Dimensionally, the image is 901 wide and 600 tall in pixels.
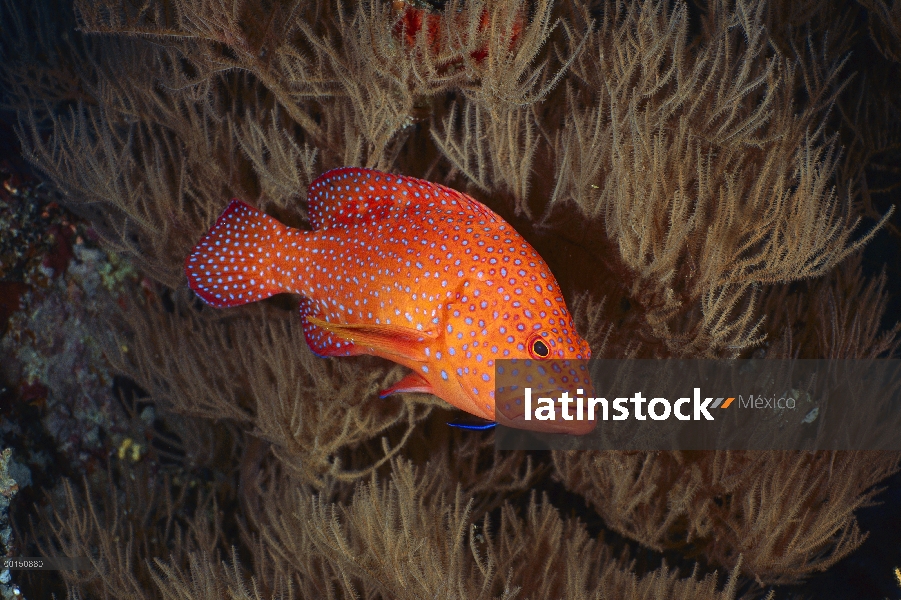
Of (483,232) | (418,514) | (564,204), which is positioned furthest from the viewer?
(564,204)

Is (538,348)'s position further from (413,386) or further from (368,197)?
(368,197)

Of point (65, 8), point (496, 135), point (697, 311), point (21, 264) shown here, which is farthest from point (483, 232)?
point (65, 8)

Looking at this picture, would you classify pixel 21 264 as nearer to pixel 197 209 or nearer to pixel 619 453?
pixel 197 209

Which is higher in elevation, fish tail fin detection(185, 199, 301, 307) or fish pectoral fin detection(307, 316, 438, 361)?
fish tail fin detection(185, 199, 301, 307)

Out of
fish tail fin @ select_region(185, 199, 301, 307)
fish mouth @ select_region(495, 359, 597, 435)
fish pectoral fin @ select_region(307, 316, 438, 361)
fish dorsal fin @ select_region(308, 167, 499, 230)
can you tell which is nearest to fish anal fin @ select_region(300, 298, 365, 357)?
fish tail fin @ select_region(185, 199, 301, 307)

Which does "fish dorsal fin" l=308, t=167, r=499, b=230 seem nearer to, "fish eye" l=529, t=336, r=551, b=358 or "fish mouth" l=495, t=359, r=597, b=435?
"fish eye" l=529, t=336, r=551, b=358

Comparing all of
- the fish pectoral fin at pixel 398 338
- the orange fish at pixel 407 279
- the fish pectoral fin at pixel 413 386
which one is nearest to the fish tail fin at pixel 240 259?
the orange fish at pixel 407 279

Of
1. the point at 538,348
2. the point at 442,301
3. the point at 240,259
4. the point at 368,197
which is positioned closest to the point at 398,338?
the point at 442,301
